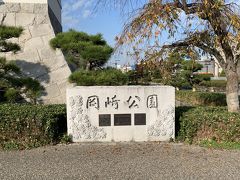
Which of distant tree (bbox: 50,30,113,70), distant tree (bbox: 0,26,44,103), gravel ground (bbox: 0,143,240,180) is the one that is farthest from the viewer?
distant tree (bbox: 50,30,113,70)

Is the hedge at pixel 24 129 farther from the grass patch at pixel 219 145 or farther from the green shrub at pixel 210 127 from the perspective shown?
the grass patch at pixel 219 145

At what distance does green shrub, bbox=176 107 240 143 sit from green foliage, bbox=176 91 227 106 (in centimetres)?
633

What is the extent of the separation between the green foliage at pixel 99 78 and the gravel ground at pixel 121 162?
2.07 m

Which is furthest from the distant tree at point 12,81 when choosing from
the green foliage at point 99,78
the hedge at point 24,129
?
the hedge at point 24,129

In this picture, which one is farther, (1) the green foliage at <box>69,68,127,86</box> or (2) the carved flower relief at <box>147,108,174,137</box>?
(1) the green foliage at <box>69,68,127,86</box>

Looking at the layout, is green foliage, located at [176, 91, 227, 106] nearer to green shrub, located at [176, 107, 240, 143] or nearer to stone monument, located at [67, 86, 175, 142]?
green shrub, located at [176, 107, 240, 143]

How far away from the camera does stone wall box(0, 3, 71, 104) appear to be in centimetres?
1093

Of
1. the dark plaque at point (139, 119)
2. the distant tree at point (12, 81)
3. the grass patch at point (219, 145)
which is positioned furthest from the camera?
the distant tree at point (12, 81)

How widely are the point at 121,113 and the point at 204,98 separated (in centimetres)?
857

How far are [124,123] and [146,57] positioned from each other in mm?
1442

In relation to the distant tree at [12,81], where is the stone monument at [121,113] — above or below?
below

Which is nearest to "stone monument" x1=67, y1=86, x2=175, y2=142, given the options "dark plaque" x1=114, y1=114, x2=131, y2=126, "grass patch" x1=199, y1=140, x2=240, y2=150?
"dark plaque" x1=114, y1=114, x2=131, y2=126

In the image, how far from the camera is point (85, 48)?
7648 millimetres

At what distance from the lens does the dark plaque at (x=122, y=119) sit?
6.10 metres
